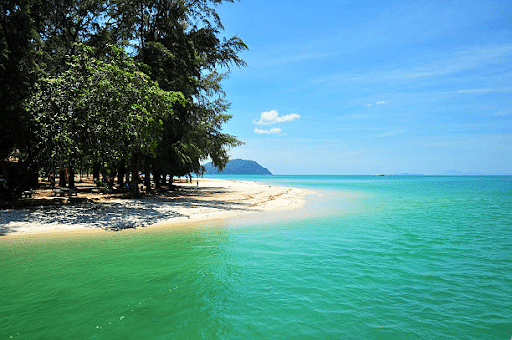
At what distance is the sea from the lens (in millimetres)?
5676

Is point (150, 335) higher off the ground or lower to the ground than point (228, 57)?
lower

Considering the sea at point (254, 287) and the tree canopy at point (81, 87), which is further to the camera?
the tree canopy at point (81, 87)

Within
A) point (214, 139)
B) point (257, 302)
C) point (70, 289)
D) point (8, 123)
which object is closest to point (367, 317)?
point (257, 302)

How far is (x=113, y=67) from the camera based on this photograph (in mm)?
16516

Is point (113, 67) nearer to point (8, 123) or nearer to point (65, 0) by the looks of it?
point (8, 123)

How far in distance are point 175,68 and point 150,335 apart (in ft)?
75.3

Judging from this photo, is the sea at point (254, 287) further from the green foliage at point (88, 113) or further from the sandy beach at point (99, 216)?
the green foliage at point (88, 113)

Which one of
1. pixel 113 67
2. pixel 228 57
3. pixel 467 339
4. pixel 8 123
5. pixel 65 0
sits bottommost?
pixel 467 339

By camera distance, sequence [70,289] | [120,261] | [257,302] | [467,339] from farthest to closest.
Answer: [120,261], [70,289], [257,302], [467,339]

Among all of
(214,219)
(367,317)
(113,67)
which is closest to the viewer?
(367,317)

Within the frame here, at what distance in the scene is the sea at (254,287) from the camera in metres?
5.68

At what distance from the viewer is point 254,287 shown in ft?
25.3

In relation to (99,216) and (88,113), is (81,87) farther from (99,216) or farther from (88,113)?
(99,216)

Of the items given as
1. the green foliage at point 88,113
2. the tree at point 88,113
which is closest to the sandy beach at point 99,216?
the tree at point 88,113
